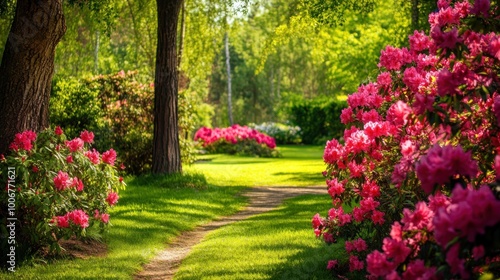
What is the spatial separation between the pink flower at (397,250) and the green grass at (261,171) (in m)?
13.4

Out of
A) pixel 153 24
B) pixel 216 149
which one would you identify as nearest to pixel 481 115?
pixel 153 24

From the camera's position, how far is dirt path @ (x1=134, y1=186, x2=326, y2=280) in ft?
28.1

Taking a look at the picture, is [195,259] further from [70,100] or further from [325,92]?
[325,92]

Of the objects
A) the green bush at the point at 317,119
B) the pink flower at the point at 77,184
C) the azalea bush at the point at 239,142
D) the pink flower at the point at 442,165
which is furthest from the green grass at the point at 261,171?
the pink flower at the point at 442,165

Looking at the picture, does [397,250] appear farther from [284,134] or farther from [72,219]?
[284,134]

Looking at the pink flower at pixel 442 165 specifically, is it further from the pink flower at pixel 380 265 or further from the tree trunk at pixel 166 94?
the tree trunk at pixel 166 94

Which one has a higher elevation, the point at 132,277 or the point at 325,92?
the point at 325,92

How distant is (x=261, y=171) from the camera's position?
2116 cm

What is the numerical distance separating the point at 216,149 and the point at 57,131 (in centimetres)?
2139

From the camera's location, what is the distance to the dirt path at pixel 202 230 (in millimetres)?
8555

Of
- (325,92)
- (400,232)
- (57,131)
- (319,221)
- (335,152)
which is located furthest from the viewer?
(325,92)

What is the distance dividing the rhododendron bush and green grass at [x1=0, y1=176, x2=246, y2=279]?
8.51 feet

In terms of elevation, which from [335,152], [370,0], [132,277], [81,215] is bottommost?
[132,277]

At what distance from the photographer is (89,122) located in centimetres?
1716
